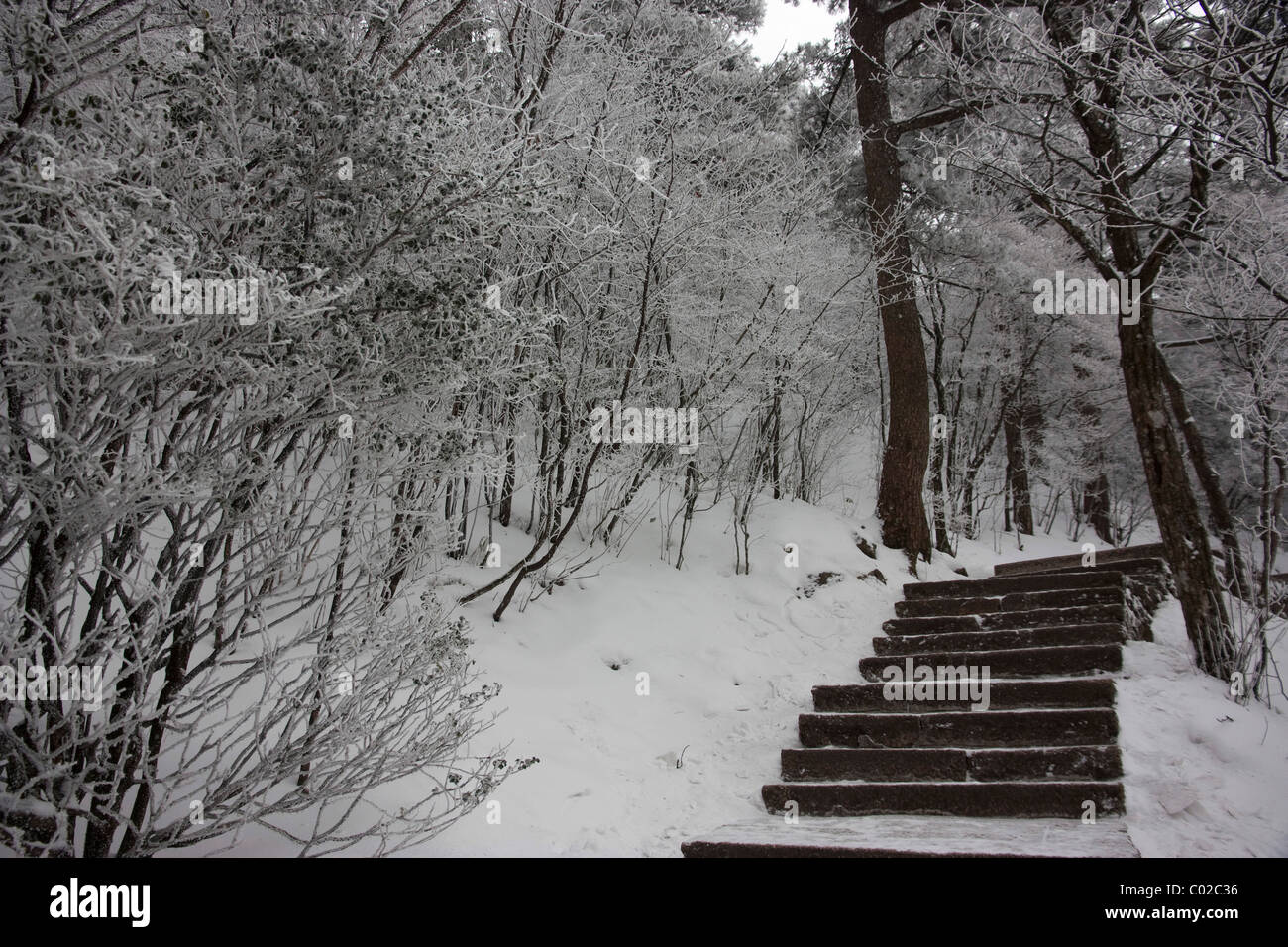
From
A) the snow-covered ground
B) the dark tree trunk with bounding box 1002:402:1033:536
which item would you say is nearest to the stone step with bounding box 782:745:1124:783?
the snow-covered ground

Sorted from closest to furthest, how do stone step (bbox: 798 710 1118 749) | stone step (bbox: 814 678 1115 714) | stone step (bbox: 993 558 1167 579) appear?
1. stone step (bbox: 798 710 1118 749)
2. stone step (bbox: 814 678 1115 714)
3. stone step (bbox: 993 558 1167 579)

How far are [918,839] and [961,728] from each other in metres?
1.32

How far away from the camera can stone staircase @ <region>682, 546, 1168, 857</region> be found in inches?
157

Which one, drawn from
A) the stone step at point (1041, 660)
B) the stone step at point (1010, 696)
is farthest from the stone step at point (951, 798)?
the stone step at point (1041, 660)

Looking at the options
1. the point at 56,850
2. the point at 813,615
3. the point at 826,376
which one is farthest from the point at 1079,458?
the point at 56,850

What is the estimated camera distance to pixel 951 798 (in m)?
4.37

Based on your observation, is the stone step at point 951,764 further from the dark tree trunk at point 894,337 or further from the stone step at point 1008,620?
the dark tree trunk at point 894,337

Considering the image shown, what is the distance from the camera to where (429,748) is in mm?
Result: 3244

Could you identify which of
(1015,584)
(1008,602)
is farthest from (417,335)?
(1015,584)

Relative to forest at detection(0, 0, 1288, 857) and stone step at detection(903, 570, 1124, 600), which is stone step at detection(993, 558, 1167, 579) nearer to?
stone step at detection(903, 570, 1124, 600)

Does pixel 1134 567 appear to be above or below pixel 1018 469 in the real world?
below

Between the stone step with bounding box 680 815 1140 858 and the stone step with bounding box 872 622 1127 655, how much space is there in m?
2.18

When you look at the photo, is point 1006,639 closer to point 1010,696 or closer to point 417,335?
point 1010,696

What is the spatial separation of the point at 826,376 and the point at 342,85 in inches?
345
